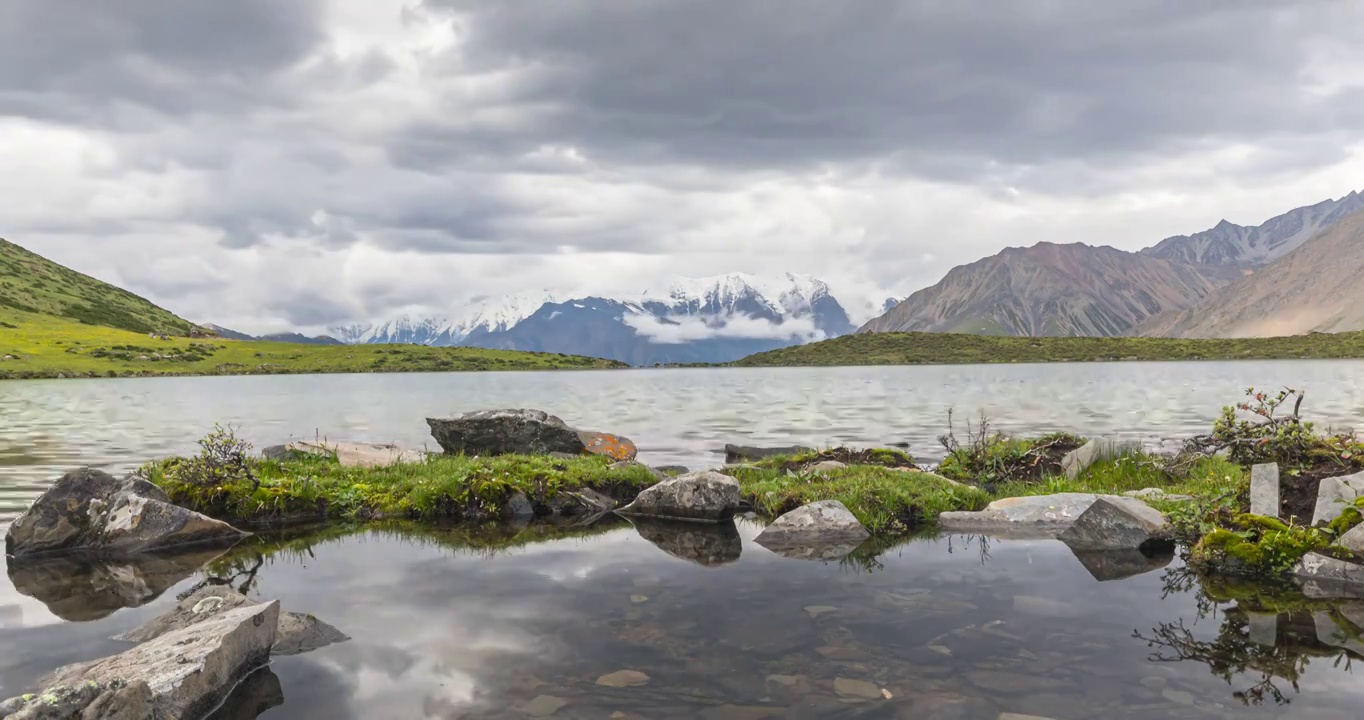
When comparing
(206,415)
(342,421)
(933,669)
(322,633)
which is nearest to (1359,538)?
(933,669)

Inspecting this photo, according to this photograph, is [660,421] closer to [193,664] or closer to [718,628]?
[718,628]

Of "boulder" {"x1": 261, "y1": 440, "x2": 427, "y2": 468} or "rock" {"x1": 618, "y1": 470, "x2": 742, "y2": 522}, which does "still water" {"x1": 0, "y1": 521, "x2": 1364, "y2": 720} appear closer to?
"rock" {"x1": 618, "y1": 470, "x2": 742, "y2": 522}

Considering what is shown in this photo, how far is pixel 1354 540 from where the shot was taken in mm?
12055

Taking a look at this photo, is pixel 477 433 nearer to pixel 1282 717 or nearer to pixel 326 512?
pixel 326 512

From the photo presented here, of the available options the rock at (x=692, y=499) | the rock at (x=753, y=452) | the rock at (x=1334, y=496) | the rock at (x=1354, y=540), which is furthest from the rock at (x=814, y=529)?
the rock at (x=753, y=452)

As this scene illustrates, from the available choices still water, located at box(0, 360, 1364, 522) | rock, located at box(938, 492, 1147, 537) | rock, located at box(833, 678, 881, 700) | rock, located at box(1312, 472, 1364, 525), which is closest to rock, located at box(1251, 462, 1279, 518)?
rock, located at box(1312, 472, 1364, 525)

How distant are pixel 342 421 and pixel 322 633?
5036 centimetres

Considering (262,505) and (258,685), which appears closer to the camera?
(258,685)

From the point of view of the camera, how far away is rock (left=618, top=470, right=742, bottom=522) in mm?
18188

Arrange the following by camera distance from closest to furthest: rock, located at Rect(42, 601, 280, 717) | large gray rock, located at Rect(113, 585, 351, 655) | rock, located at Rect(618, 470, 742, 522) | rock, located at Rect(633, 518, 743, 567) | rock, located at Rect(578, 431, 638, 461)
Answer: rock, located at Rect(42, 601, 280, 717) < large gray rock, located at Rect(113, 585, 351, 655) < rock, located at Rect(633, 518, 743, 567) < rock, located at Rect(618, 470, 742, 522) < rock, located at Rect(578, 431, 638, 461)

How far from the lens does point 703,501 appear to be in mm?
18188

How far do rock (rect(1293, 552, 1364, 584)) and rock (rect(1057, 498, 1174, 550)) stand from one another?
2368 millimetres

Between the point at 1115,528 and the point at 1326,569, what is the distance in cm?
319

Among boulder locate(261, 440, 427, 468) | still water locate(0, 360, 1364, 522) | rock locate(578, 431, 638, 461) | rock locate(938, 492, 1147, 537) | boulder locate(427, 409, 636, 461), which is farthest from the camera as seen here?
still water locate(0, 360, 1364, 522)
